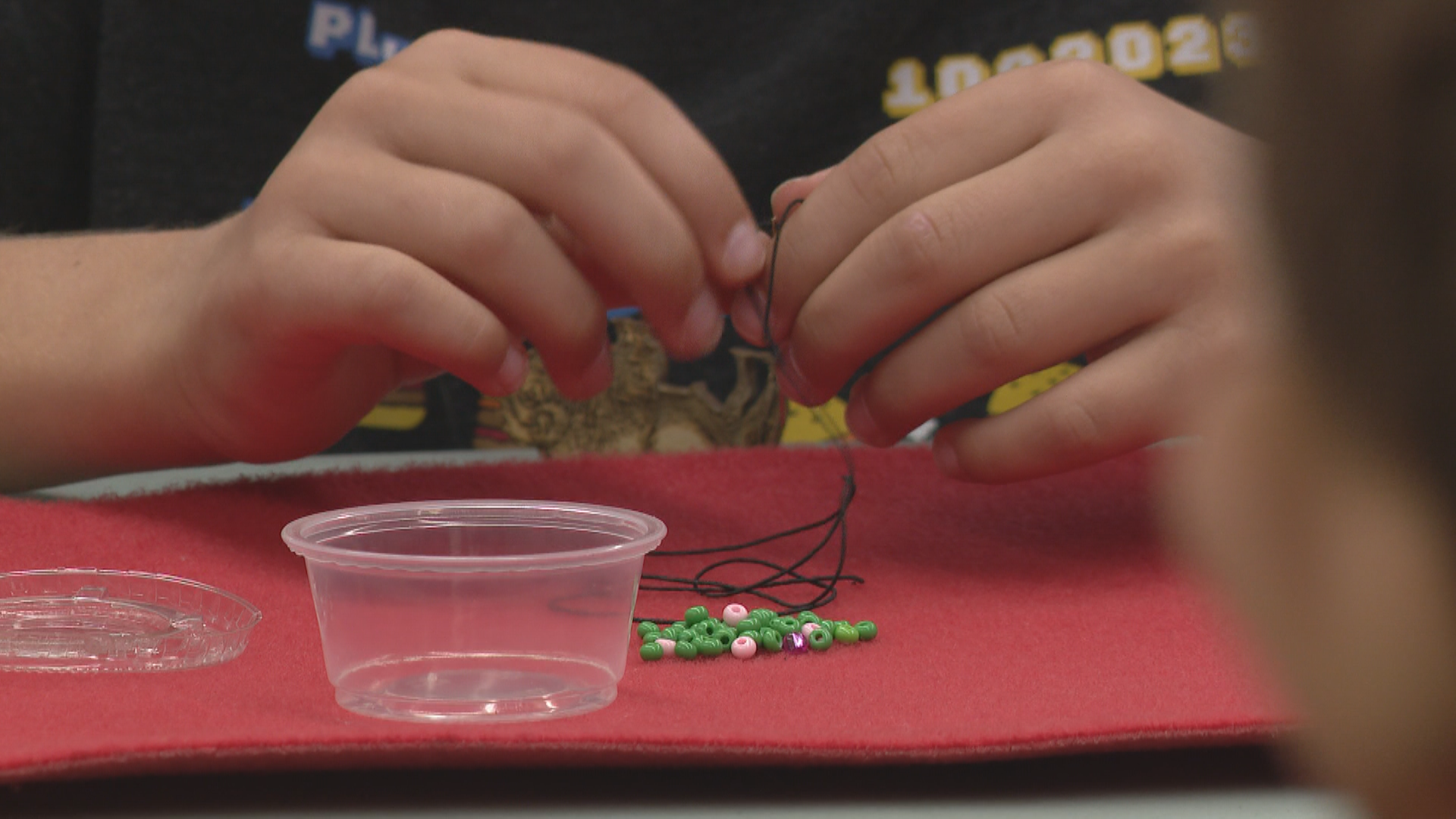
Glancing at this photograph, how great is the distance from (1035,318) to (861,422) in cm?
13

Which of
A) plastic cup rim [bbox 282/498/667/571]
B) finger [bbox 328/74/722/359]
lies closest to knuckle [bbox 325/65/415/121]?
finger [bbox 328/74/722/359]

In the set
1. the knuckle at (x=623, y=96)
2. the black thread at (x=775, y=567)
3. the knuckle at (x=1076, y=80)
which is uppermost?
the knuckle at (x=1076, y=80)

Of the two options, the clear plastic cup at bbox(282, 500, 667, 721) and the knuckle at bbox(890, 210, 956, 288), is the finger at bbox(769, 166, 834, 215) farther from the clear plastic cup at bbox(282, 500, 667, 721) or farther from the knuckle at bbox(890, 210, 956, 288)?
the clear plastic cup at bbox(282, 500, 667, 721)

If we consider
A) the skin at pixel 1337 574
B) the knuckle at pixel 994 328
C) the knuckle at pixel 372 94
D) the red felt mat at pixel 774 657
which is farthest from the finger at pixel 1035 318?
the skin at pixel 1337 574

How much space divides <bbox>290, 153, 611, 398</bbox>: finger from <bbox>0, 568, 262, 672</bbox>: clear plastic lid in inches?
8.6

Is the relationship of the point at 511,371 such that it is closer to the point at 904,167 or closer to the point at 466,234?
the point at 466,234

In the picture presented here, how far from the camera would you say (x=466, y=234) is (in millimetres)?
688

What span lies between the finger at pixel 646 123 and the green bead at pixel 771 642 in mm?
252

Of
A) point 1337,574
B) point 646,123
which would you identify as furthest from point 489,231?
point 1337,574

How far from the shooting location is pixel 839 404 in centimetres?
134

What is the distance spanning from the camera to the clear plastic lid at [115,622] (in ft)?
1.67

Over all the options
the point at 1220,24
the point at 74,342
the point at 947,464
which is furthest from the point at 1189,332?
the point at 74,342

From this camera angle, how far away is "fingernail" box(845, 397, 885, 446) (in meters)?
0.79

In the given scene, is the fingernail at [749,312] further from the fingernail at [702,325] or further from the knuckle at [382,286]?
the knuckle at [382,286]
